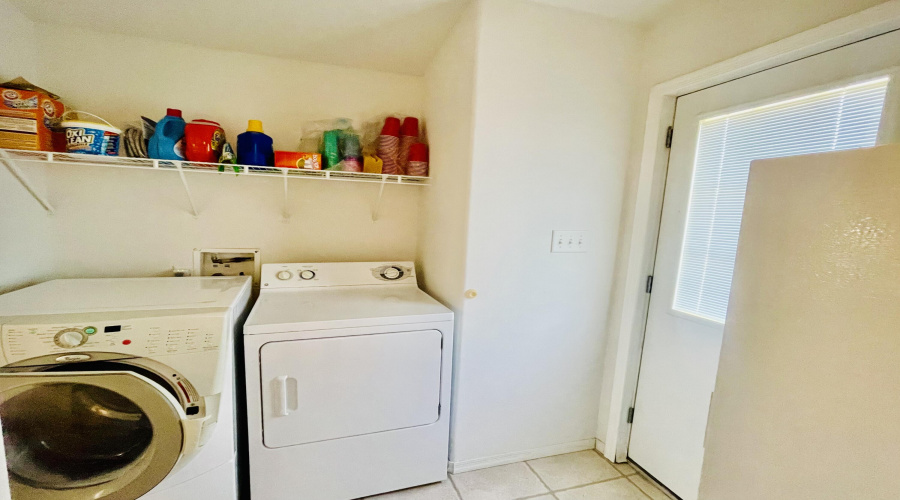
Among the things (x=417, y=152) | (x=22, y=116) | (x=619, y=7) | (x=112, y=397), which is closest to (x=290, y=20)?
(x=417, y=152)

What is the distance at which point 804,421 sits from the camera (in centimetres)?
63

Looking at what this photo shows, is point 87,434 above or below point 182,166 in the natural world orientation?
below

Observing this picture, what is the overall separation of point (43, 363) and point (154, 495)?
0.54 metres

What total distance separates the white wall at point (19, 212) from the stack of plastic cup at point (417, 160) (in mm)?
1723

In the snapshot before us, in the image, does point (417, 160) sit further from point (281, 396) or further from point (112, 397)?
point (112, 397)

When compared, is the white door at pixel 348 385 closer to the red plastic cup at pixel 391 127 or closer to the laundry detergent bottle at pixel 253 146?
the laundry detergent bottle at pixel 253 146

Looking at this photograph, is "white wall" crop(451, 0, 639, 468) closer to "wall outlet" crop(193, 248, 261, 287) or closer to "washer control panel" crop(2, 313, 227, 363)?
"washer control panel" crop(2, 313, 227, 363)

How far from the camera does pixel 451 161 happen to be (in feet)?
5.58

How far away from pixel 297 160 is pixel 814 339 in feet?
6.27

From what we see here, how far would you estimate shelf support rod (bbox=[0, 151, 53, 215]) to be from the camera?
4.71 feet

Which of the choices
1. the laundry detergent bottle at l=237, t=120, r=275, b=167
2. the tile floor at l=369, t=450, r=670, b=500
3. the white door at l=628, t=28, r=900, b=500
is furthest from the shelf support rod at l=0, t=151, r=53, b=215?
the white door at l=628, t=28, r=900, b=500

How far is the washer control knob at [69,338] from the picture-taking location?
1014mm

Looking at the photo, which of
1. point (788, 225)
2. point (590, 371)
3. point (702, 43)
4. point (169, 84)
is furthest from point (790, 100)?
point (169, 84)

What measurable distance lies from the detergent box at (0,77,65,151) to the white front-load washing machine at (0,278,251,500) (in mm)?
645
